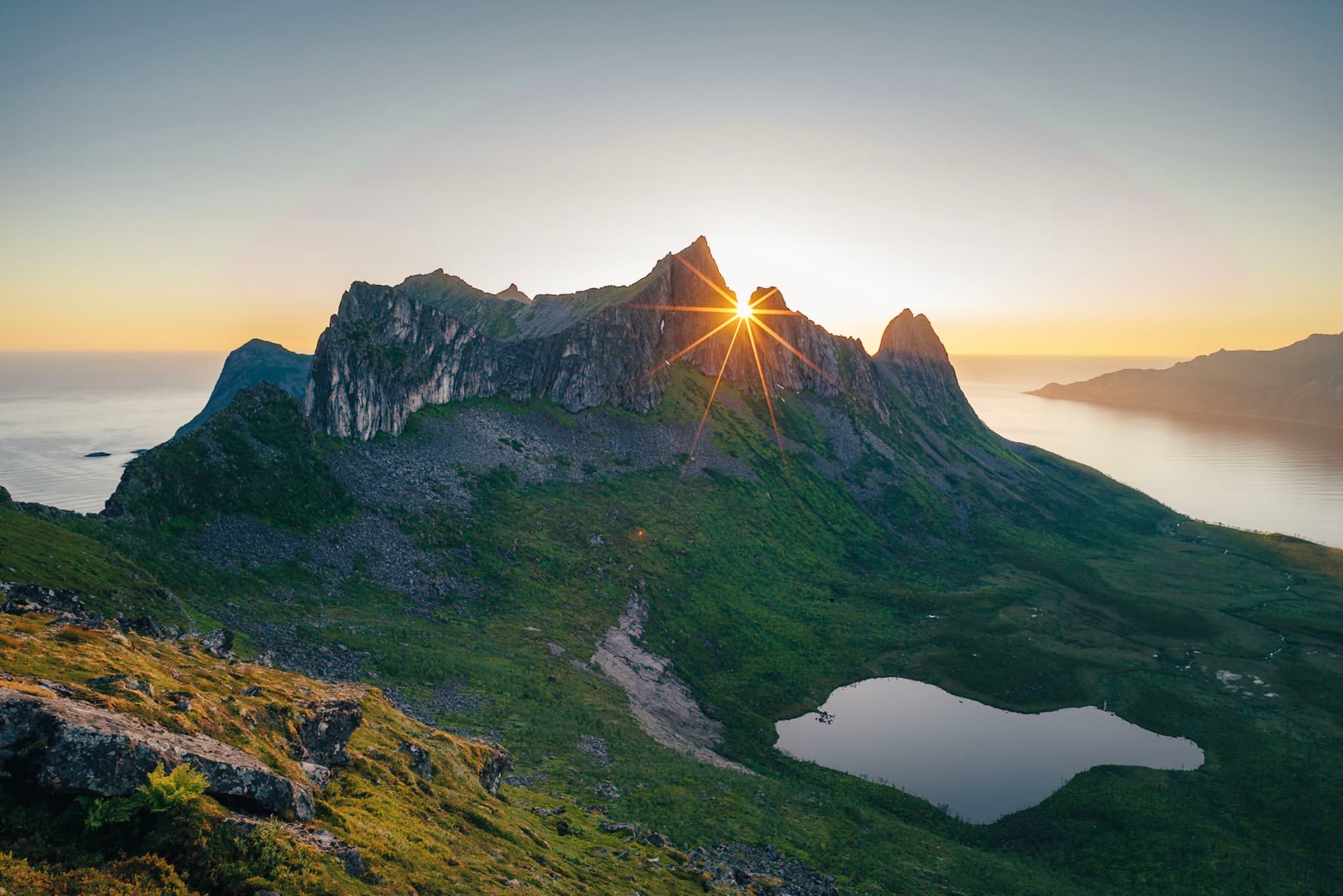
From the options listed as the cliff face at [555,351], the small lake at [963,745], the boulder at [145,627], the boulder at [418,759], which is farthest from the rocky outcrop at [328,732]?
the cliff face at [555,351]

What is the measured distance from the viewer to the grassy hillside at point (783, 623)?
171 ft

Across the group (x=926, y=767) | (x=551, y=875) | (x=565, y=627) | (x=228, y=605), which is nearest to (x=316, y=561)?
(x=228, y=605)

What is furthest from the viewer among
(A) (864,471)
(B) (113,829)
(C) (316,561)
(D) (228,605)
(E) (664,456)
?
(A) (864,471)

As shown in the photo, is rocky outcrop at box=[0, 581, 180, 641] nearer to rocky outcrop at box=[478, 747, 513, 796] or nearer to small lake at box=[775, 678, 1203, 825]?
rocky outcrop at box=[478, 747, 513, 796]

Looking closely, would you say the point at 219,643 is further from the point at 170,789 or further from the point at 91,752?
the point at 170,789

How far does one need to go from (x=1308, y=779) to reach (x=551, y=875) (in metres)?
86.2

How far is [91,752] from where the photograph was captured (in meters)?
14.9

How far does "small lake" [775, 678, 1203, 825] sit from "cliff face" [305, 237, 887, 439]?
80.4 m

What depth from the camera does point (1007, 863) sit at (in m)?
51.3

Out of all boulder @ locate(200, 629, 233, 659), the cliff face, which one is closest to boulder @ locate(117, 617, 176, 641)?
boulder @ locate(200, 629, 233, 659)

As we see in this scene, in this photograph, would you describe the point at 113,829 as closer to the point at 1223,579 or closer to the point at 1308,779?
the point at 1308,779

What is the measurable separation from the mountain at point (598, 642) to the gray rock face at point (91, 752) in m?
0.11

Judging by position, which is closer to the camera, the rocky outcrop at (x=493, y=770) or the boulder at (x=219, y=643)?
the boulder at (x=219, y=643)

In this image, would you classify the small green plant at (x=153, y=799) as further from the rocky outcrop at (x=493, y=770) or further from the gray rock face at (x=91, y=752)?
the rocky outcrop at (x=493, y=770)
